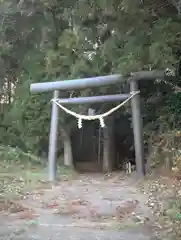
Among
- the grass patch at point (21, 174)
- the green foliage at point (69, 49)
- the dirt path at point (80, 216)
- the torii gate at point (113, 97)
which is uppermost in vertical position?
the green foliage at point (69, 49)

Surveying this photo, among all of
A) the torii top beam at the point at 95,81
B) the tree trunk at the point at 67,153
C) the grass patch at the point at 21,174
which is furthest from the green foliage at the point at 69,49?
the grass patch at the point at 21,174

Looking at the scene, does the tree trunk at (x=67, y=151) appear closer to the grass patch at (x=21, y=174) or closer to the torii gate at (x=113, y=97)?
the grass patch at (x=21, y=174)

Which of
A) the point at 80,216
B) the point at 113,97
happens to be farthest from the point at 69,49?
the point at 80,216

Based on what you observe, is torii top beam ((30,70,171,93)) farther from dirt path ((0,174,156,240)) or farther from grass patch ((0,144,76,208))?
dirt path ((0,174,156,240))

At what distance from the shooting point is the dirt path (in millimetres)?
4547

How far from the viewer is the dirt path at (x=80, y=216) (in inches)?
179

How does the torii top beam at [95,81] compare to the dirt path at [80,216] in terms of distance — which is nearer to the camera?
the dirt path at [80,216]

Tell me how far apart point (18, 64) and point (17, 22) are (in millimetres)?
2146

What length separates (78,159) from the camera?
14500mm

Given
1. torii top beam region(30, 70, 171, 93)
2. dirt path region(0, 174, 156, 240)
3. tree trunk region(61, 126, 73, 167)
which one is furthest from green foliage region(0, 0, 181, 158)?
dirt path region(0, 174, 156, 240)

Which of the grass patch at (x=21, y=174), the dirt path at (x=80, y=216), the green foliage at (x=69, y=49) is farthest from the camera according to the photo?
the grass patch at (x=21, y=174)

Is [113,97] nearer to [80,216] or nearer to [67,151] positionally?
[67,151]

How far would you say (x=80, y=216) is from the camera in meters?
5.55

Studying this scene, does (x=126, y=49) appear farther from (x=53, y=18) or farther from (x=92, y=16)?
(x=53, y=18)
